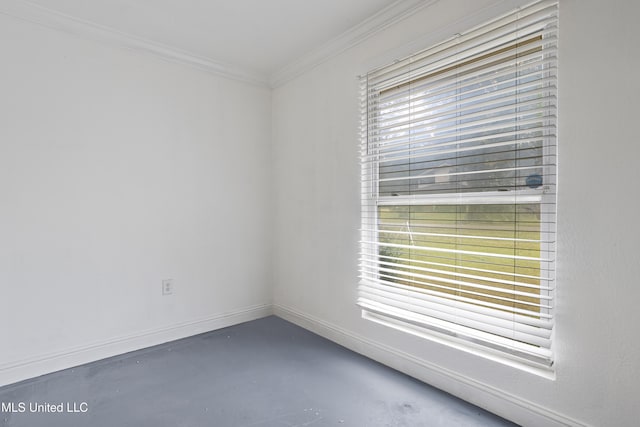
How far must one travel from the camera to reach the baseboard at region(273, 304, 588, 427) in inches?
61.2

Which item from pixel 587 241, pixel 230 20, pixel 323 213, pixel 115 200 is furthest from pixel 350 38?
pixel 115 200

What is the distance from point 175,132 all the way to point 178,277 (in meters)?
1.15

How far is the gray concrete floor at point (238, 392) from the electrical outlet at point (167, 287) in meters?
0.40

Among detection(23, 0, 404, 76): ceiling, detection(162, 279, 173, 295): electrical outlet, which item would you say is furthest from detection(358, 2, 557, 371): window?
detection(162, 279, 173, 295): electrical outlet

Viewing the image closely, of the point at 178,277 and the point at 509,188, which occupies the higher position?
the point at 509,188

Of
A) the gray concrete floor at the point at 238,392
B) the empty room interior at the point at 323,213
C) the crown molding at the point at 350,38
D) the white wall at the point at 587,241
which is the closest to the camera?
the white wall at the point at 587,241

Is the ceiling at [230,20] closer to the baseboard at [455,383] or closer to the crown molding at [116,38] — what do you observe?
the crown molding at [116,38]

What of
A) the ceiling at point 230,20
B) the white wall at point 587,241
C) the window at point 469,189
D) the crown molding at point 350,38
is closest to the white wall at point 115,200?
the ceiling at point 230,20

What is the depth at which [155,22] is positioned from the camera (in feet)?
7.43

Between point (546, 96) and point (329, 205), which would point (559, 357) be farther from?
point (329, 205)

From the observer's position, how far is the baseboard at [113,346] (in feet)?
6.76

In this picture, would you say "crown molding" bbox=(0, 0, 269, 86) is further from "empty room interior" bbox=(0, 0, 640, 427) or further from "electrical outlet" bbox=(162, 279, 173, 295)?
"electrical outlet" bbox=(162, 279, 173, 295)

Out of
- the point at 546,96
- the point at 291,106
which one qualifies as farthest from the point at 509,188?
the point at 291,106

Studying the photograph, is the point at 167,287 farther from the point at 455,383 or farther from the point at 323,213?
the point at 455,383
